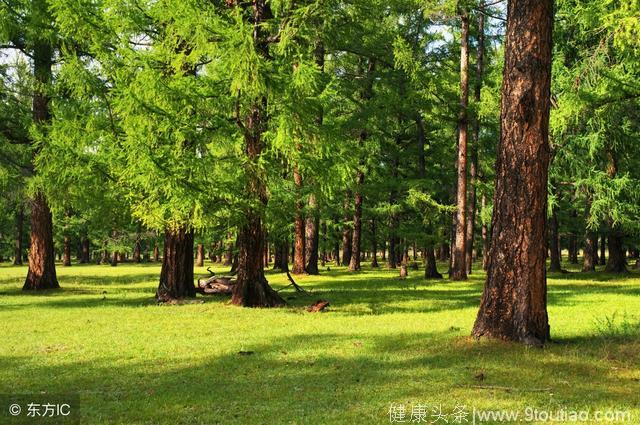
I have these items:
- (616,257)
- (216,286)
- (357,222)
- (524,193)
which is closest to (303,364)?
(524,193)

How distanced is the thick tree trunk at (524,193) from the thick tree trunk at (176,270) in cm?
1032

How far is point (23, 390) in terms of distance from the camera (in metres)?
6.30

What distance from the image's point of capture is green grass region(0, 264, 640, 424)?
5434mm

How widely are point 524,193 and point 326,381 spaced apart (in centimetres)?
416

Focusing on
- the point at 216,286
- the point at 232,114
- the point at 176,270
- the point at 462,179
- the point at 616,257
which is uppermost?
the point at 232,114

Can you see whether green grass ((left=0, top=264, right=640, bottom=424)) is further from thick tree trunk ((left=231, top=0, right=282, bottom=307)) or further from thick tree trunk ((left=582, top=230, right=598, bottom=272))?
thick tree trunk ((left=582, top=230, right=598, bottom=272))

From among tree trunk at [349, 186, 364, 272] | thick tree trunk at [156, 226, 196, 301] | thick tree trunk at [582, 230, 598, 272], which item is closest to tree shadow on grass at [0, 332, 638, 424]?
thick tree trunk at [156, 226, 196, 301]

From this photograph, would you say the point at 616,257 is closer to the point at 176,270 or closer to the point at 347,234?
the point at 347,234

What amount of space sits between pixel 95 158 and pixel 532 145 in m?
10.7

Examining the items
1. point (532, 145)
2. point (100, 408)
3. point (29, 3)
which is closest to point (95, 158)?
point (29, 3)

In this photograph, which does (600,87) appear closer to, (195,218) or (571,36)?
(571,36)

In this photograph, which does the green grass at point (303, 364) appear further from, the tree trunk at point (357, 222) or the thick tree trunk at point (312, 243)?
the tree trunk at point (357, 222)

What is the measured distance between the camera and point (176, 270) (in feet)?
53.9

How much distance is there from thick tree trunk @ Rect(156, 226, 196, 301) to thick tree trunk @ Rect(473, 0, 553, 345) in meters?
10.3
